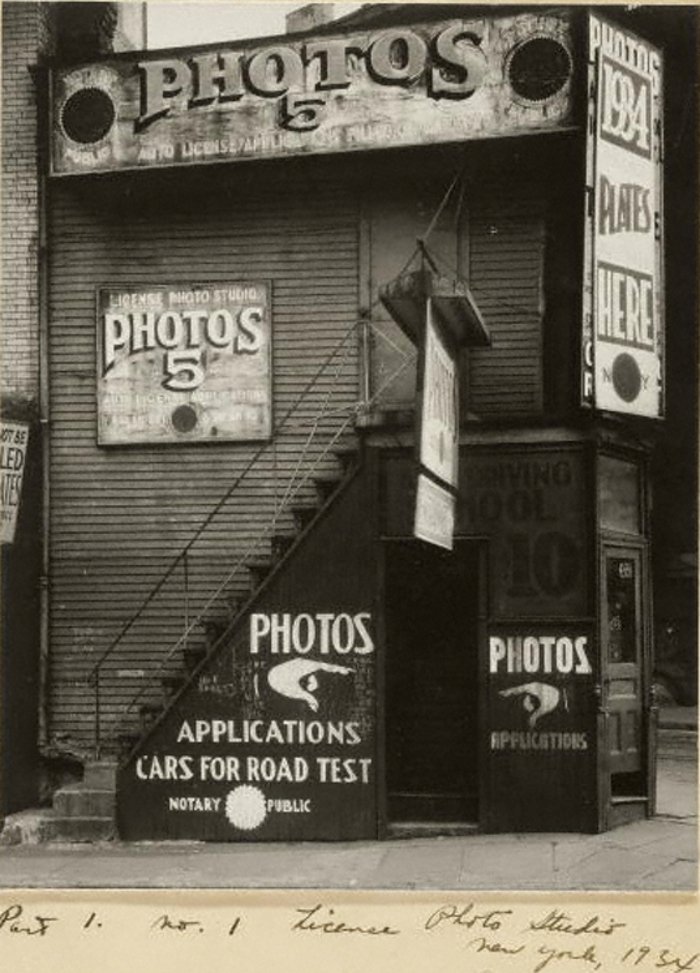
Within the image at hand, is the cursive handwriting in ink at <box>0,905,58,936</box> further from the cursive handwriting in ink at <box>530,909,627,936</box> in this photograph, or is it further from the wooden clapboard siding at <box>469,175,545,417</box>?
the wooden clapboard siding at <box>469,175,545,417</box>

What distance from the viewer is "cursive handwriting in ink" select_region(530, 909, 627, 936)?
6.27 m

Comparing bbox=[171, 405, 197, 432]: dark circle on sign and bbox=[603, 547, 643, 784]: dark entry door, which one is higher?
bbox=[171, 405, 197, 432]: dark circle on sign

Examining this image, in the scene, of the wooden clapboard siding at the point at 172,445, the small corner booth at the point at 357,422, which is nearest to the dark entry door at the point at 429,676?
the small corner booth at the point at 357,422

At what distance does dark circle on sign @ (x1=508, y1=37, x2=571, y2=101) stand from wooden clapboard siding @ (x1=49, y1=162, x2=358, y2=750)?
1862mm

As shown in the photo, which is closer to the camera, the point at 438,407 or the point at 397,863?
the point at 438,407

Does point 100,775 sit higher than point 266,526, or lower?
lower

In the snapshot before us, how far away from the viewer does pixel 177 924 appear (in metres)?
6.34

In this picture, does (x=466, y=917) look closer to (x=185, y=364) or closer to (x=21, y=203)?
(x=185, y=364)

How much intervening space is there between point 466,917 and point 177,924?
61.6 inches

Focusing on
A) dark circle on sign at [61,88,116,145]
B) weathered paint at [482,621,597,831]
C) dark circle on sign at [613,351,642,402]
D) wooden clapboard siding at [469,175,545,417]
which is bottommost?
weathered paint at [482,621,597,831]

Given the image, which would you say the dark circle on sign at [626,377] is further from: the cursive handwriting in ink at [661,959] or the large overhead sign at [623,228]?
the cursive handwriting in ink at [661,959]

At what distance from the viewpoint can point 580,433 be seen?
1003cm
